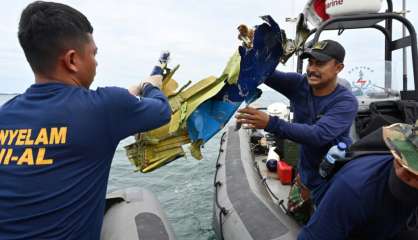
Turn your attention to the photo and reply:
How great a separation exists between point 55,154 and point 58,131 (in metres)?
0.10

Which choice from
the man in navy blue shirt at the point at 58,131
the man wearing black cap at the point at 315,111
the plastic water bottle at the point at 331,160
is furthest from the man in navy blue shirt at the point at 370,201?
the man in navy blue shirt at the point at 58,131

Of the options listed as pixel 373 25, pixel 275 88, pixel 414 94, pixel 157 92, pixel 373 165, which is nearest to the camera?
pixel 373 165

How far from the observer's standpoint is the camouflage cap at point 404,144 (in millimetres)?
1413

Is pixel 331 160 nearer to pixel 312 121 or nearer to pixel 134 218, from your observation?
pixel 312 121

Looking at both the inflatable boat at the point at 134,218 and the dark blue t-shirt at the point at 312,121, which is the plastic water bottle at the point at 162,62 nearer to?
the dark blue t-shirt at the point at 312,121

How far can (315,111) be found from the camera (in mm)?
2879

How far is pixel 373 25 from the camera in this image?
5.09m

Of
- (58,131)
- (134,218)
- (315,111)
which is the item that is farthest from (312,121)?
(58,131)

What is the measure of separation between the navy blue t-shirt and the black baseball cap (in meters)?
1.10

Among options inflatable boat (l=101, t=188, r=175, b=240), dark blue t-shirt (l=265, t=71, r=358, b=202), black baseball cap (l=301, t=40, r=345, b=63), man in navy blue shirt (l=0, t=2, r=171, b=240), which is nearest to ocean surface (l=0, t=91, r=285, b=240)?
dark blue t-shirt (l=265, t=71, r=358, b=202)

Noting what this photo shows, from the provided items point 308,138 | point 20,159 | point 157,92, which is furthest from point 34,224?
point 308,138

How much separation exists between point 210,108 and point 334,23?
9.67ft

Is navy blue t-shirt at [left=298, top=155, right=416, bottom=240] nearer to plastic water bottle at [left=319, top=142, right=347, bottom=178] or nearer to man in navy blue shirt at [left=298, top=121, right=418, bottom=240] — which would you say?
man in navy blue shirt at [left=298, top=121, right=418, bottom=240]

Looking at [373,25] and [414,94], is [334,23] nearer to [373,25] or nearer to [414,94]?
[373,25]
